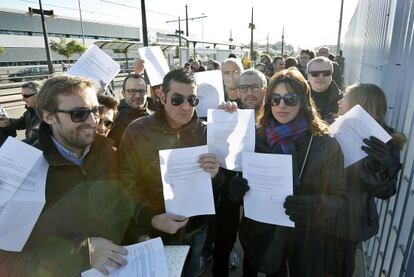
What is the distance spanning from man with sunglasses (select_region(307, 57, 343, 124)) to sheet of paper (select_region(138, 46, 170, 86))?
6.01ft

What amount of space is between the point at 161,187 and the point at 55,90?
961 millimetres

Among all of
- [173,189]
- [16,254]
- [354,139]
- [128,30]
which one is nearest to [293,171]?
[354,139]

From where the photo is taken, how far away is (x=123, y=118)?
338cm

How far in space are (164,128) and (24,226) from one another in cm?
110

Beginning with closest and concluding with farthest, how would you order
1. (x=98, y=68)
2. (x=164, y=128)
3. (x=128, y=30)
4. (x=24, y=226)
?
1. (x=24, y=226)
2. (x=164, y=128)
3. (x=98, y=68)
4. (x=128, y=30)

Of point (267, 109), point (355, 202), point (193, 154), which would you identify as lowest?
point (355, 202)

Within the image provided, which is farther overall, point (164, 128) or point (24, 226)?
point (164, 128)

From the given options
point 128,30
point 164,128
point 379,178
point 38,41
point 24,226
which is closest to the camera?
point 24,226

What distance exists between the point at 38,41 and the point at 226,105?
55.6 meters

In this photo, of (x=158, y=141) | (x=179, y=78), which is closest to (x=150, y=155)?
(x=158, y=141)

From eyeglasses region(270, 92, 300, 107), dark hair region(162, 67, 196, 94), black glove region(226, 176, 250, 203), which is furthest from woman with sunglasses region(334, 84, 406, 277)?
dark hair region(162, 67, 196, 94)

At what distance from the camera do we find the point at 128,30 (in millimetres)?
65188

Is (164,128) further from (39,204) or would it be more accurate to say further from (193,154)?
(39,204)

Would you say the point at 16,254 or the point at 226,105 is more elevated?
the point at 226,105
